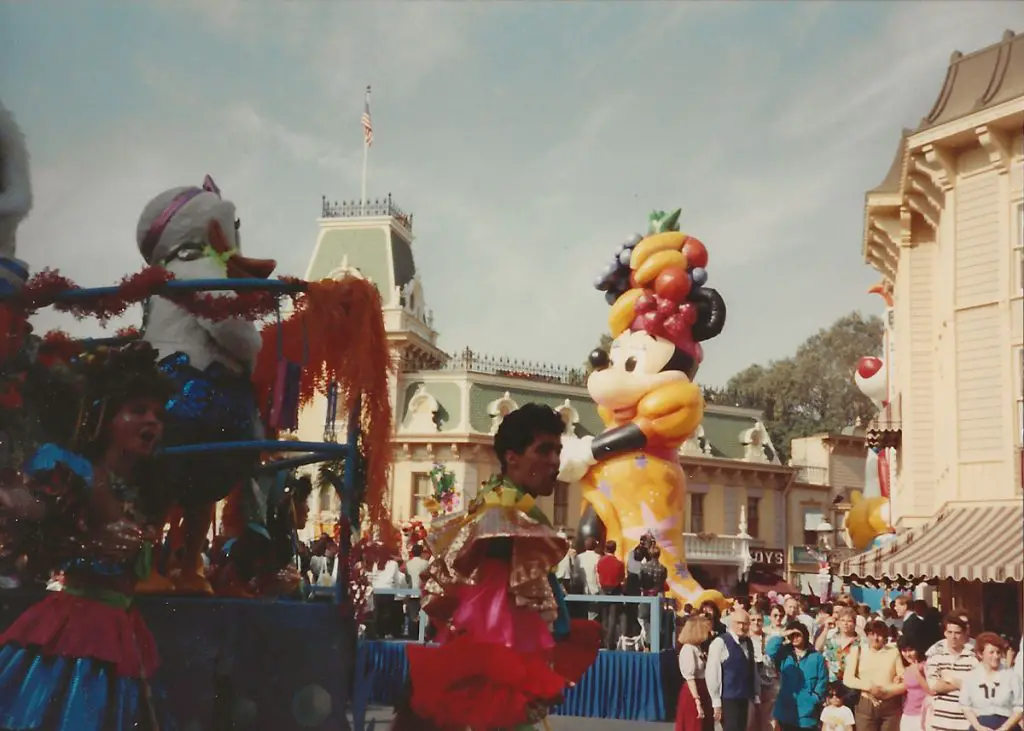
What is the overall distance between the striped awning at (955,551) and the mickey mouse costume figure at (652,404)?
2.31 meters

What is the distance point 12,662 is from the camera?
3.59 meters

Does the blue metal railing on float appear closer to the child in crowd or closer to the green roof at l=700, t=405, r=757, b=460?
the child in crowd

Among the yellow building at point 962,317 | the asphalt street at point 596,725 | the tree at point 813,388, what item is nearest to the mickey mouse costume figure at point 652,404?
the yellow building at point 962,317

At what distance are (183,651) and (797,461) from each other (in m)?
34.1

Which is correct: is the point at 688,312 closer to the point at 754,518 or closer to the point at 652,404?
the point at 652,404

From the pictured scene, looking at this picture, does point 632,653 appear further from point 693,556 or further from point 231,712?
point 693,556

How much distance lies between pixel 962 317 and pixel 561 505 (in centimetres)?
2015

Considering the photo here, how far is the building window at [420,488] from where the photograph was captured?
2739 centimetres

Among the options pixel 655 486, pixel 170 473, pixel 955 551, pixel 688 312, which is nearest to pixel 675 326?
pixel 688 312

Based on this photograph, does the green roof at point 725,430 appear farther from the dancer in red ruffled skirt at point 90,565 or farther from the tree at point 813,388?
the dancer in red ruffled skirt at point 90,565

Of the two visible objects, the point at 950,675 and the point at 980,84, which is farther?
the point at 980,84

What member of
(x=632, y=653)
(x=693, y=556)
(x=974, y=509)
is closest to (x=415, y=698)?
(x=632, y=653)

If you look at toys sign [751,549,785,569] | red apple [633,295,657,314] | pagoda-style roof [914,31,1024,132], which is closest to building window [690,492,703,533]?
toys sign [751,549,785,569]

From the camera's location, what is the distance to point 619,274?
49.3 feet
